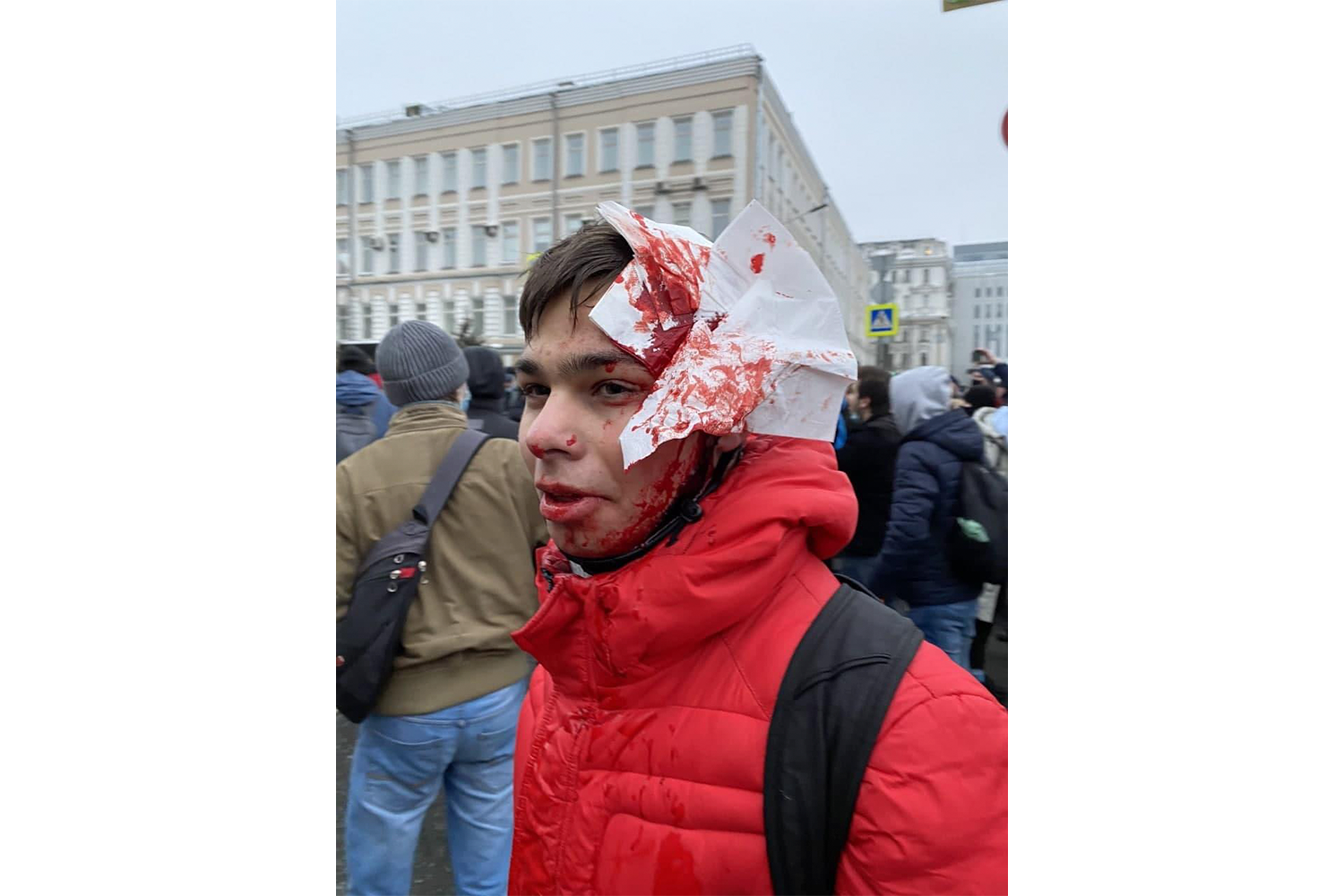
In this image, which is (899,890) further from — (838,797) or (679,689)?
(679,689)

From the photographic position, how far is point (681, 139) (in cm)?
222

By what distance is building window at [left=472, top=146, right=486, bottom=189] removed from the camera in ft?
7.76

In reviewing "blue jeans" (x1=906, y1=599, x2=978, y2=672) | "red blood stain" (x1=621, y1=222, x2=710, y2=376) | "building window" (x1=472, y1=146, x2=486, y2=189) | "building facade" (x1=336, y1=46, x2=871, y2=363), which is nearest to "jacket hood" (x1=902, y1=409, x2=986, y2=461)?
"blue jeans" (x1=906, y1=599, x2=978, y2=672)

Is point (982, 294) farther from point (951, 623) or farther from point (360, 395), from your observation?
point (360, 395)

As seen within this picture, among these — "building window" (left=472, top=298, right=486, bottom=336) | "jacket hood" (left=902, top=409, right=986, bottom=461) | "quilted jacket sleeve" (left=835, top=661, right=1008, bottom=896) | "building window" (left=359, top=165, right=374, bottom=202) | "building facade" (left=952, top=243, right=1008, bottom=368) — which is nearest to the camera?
"quilted jacket sleeve" (left=835, top=661, right=1008, bottom=896)

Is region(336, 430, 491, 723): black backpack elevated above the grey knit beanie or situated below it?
below

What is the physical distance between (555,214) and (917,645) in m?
2.07

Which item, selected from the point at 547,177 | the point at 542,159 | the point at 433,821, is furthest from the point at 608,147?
the point at 433,821

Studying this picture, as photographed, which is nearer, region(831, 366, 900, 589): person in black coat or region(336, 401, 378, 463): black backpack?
region(336, 401, 378, 463): black backpack

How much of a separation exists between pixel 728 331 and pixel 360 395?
2.27 metres

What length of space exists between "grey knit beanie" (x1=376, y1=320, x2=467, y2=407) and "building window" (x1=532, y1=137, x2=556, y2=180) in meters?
0.56

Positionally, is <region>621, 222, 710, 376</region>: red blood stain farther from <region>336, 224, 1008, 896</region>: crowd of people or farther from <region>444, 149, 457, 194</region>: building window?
<region>444, 149, 457, 194</region>: building window

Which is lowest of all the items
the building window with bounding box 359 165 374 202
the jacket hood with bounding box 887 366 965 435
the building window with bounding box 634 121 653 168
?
the jacket hood with bounding box 887 366 965 435
